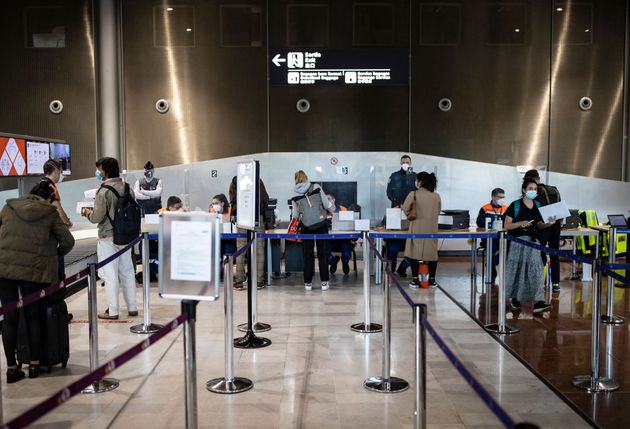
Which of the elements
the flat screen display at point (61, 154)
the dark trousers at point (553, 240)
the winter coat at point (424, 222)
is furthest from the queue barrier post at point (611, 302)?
the flat screen display at point (61, 154)

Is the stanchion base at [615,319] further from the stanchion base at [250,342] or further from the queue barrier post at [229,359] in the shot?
the queue barrier post at [229,359]

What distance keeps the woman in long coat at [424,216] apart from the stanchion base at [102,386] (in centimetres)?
487

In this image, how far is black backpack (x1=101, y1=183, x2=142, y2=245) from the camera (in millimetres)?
6988

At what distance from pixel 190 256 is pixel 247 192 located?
2.10 m

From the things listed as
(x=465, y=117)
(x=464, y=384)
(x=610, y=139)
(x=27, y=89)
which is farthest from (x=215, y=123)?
(x=464, y=384)

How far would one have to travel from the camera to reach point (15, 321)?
5199mm

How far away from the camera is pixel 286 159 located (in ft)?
41.6

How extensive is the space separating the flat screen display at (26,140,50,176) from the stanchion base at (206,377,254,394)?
13.2ft

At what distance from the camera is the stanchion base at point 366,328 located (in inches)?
266

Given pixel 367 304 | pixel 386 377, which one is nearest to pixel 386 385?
pixel 386 377

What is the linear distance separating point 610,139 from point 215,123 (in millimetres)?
7400

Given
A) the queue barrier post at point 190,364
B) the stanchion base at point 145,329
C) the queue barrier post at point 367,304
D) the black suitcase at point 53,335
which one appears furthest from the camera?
the stanchion base at point 145,329

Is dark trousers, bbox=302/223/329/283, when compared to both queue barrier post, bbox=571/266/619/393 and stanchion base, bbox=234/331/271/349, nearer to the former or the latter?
stanchion base, bbox=234/331/271/349

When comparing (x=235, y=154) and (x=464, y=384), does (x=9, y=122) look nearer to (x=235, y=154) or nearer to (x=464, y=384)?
(x=235, y=154)
